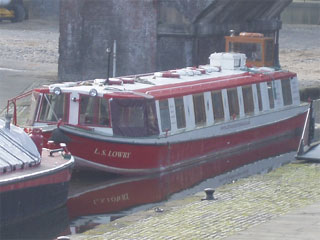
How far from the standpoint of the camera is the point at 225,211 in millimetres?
15750

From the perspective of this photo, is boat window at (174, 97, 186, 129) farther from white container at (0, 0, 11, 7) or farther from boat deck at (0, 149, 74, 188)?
white container at (0, 0, 11, 7)

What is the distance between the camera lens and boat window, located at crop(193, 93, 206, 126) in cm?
2408

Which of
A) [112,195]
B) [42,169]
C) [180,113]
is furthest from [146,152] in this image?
[42,169]

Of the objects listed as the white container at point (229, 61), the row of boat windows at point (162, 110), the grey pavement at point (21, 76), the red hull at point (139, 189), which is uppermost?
the white container at point (229, 61)

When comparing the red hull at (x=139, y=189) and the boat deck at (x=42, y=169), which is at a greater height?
the boat deck at (x=42, y=169)

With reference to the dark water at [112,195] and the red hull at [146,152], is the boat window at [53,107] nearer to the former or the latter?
the red hull at [146,152]

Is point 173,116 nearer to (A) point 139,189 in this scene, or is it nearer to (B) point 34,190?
(A) point 139,189

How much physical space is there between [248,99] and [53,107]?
6.55 metres

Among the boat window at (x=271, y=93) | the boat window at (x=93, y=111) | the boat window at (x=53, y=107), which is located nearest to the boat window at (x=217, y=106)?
the boat window at (x=271, y=93)

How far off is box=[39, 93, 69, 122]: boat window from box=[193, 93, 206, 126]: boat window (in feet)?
12.0

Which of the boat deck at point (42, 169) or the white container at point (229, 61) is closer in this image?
the boat deck at point (42, 169)

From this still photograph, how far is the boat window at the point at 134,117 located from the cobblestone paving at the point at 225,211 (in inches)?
134

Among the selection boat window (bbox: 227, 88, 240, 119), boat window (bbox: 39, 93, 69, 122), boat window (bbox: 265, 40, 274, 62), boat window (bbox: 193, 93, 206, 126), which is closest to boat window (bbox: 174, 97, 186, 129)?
boat window (bbox: 193, 93, 206, 126)

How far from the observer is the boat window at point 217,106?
81.7ft
